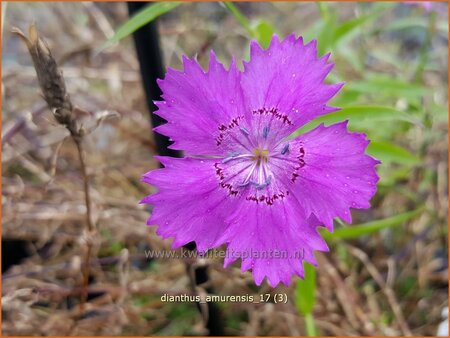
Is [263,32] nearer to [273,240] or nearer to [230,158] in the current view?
[230,158]

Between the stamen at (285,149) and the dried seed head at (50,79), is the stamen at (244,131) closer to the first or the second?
the stamen at (285,149)

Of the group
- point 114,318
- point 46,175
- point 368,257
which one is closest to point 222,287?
point 114,318

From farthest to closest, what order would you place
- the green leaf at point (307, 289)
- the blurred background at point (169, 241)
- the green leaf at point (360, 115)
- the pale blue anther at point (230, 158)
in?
the blurred background at point (169, 241), the green leaf at point (307, 289), the green leaf at point (360, 115), the pale blue anther at point (230, 158)

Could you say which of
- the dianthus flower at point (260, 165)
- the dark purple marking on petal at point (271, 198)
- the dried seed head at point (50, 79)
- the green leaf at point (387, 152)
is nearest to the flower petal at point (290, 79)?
the dianthus flower at point (260, 165)

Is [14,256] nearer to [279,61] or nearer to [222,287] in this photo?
[222,287]

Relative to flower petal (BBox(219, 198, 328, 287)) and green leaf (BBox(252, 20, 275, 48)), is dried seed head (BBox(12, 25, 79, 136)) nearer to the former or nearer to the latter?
flower petal (BBox(219, 198, 328, 287))

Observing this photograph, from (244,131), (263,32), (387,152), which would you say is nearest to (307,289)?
(387,152)

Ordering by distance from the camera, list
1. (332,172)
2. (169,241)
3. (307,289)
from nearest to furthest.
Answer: (332,172) < (307,289) < (169,241)
